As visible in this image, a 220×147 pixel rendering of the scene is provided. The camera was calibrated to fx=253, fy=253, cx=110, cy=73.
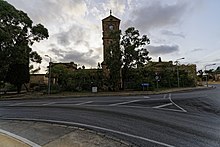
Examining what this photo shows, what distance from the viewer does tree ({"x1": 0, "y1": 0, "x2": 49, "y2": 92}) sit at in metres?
34.2

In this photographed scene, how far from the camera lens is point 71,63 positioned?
238 feet

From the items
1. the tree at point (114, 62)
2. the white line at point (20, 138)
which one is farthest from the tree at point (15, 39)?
the white line at point (20, 138)

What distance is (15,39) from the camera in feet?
118

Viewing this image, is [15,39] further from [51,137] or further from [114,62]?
[51,137]

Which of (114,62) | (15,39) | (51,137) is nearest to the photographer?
(51,137)

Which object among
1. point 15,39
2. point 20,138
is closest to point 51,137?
point 20,138

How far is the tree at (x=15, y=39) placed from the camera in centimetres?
3419

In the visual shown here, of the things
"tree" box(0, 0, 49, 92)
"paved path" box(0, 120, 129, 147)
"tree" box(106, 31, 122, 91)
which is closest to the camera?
"paved path" box(0, 120, 129, 147)

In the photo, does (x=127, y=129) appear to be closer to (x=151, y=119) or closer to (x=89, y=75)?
(x=151, y=119)

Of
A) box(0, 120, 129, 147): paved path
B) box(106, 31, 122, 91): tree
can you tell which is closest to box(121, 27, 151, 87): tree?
box(106, 31, 122, 91): tree

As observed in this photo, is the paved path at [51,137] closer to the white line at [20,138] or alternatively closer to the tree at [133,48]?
the white line at [20,138]

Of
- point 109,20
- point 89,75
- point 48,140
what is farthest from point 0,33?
point 48,140

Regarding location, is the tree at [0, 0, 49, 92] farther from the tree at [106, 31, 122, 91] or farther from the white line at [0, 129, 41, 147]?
the white line at [0, 129, 41, 147]

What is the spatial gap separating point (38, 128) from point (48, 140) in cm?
199
